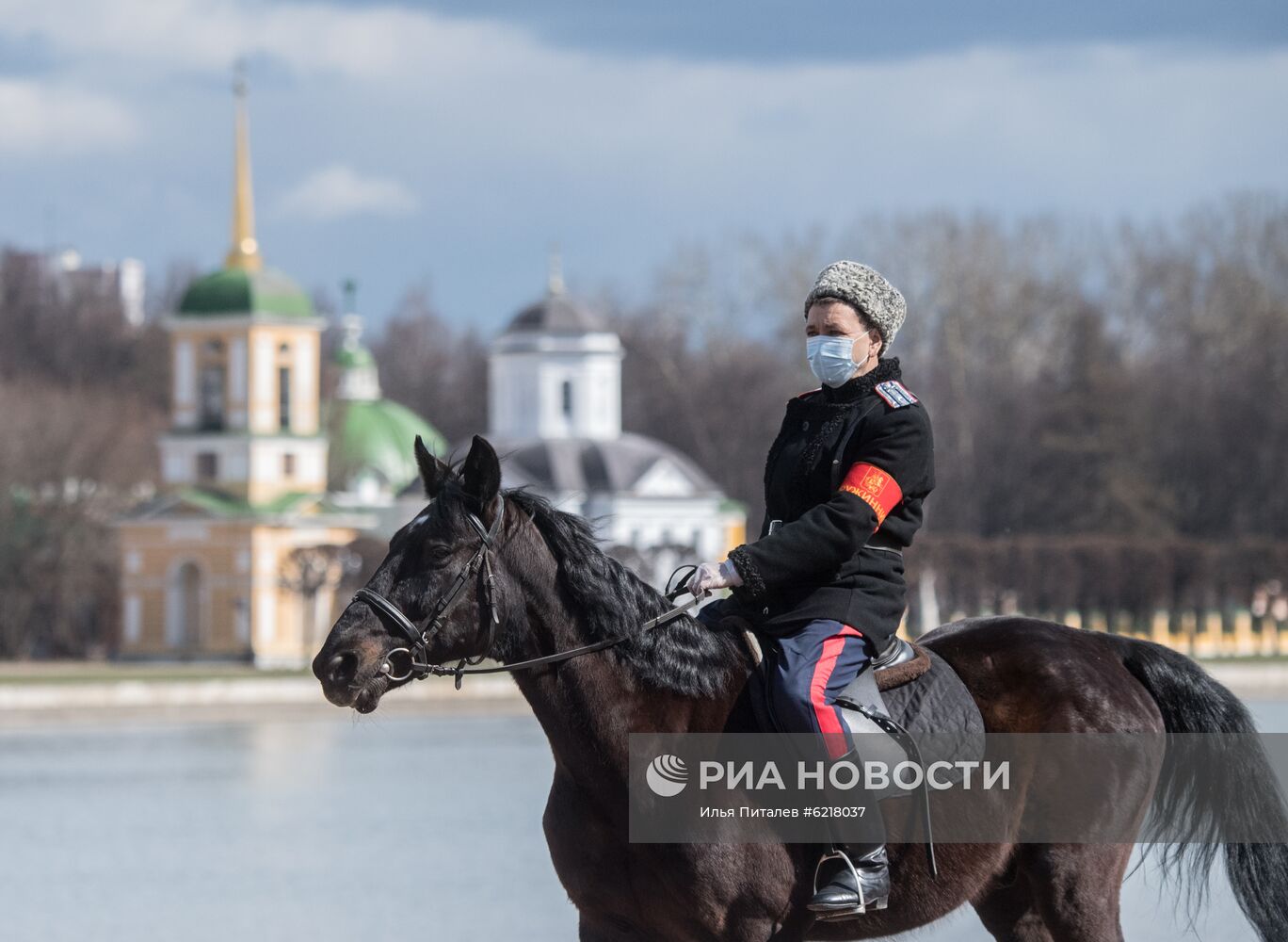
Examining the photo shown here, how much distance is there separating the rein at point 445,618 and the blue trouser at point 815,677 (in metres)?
0.28

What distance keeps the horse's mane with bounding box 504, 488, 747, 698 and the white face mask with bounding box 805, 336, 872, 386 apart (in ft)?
2.31

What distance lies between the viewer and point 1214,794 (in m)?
6.80

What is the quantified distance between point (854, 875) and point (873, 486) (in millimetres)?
954

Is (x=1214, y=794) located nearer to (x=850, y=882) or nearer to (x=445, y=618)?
(x=850, y=882)

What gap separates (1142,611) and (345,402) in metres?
26.6

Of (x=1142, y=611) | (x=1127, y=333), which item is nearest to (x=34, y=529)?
(x=1142, y=611)

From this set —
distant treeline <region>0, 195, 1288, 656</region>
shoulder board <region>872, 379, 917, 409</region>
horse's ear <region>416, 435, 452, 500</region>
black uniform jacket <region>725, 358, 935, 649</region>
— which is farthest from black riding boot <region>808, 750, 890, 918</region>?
distant treeline <region>0, 195, 1288, 656</region>

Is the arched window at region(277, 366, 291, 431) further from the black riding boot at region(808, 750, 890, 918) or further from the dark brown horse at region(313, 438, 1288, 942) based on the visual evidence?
the black riding boot at region(808, 750, 890, 918)

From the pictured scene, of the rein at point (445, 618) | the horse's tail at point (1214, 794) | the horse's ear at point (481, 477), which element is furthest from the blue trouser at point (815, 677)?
the horse's tail at point (1214, 794)

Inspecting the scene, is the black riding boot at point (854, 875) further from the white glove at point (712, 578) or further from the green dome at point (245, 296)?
the green dome at point (245, 296)

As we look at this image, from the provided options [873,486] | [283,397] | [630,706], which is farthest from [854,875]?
[283,397]

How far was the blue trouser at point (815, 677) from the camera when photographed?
19.7ft

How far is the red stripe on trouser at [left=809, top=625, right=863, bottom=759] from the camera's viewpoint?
601 cm

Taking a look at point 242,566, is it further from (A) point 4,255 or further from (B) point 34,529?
(A) point 4,255
